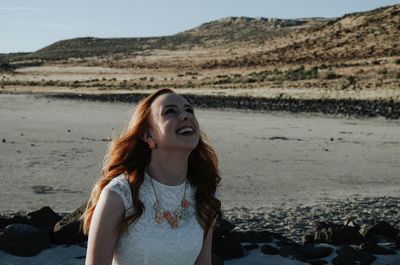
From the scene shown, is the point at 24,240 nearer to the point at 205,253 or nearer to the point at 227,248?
the point at 227,248

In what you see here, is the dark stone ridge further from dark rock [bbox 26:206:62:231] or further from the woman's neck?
the woman's neck

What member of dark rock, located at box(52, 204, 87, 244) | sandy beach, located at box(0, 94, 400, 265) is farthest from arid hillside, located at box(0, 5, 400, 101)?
dark rock, located at box(52, 204, 87, 244)

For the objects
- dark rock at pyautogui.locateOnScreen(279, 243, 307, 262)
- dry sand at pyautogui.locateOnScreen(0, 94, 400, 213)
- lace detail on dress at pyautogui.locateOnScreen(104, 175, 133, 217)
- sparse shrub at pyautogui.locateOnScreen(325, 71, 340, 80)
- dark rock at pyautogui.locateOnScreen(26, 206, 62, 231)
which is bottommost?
dry sand at pyautogui.locateOnScreen(0, 94, 400, 213)

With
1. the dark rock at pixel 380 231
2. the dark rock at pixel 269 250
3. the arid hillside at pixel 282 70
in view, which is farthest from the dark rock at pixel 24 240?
the arid hillside at pixel 282 70

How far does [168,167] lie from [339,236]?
387cm

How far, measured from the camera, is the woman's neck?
115 inches

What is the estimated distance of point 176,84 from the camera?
45188 mm

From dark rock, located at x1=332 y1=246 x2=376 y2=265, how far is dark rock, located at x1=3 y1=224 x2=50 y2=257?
7.61 feet

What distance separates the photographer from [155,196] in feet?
9.40

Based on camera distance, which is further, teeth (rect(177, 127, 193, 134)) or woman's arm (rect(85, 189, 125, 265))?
teeth (rect(177, 127, 193, 134))

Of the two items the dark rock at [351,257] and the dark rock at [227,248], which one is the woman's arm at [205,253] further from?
the dark rock at [351,257]

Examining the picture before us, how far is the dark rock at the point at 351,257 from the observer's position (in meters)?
5.79

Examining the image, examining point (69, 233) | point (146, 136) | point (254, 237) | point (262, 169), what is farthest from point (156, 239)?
point (262, 169)

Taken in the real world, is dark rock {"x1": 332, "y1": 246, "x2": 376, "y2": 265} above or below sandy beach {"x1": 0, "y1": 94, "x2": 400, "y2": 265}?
above
